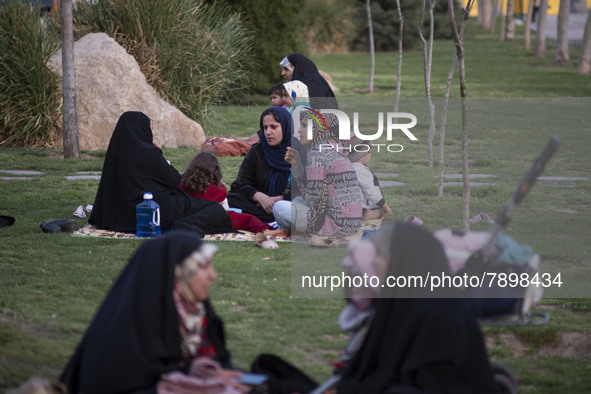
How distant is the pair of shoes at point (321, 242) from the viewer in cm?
661

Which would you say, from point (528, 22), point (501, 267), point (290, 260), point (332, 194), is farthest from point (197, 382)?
point (528, 22)

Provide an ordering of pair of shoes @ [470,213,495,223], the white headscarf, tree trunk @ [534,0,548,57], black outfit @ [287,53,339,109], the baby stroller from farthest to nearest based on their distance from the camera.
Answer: tree trunk @ [534,0,548,57]
black outfit @ [287,53,339,109]
the white headscarf
pair of shoes @ [470,213,495,223]
the baby stroller

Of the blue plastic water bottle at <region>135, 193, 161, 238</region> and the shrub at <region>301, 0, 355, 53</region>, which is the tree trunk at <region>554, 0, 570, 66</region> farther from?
the blue plastic water bottle at <region>135, 193, 161, 238</region>

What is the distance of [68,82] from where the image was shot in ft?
34.5

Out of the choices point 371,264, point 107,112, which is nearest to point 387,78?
point 107,112

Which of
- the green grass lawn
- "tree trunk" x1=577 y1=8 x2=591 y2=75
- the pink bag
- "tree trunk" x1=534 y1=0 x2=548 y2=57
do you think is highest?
"tree trunk" x1=534 y1=0 x2=548 y2=57

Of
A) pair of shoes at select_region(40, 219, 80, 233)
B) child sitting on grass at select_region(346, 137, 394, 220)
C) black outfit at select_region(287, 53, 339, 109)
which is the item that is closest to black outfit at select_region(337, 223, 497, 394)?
child sitting on grass at select_region(346, 137, 394, 220)

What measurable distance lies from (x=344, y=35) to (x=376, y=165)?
24.2 meters

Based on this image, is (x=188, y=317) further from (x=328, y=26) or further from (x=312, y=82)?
A: (x=328, y=26)

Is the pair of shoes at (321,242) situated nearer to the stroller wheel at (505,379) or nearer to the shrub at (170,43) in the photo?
the stroller wheel at (505,379)

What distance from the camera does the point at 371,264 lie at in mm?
3182

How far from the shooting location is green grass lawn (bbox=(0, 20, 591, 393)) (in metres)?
4.37

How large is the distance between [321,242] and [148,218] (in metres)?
1.40

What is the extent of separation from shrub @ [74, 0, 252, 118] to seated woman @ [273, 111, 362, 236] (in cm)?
622
